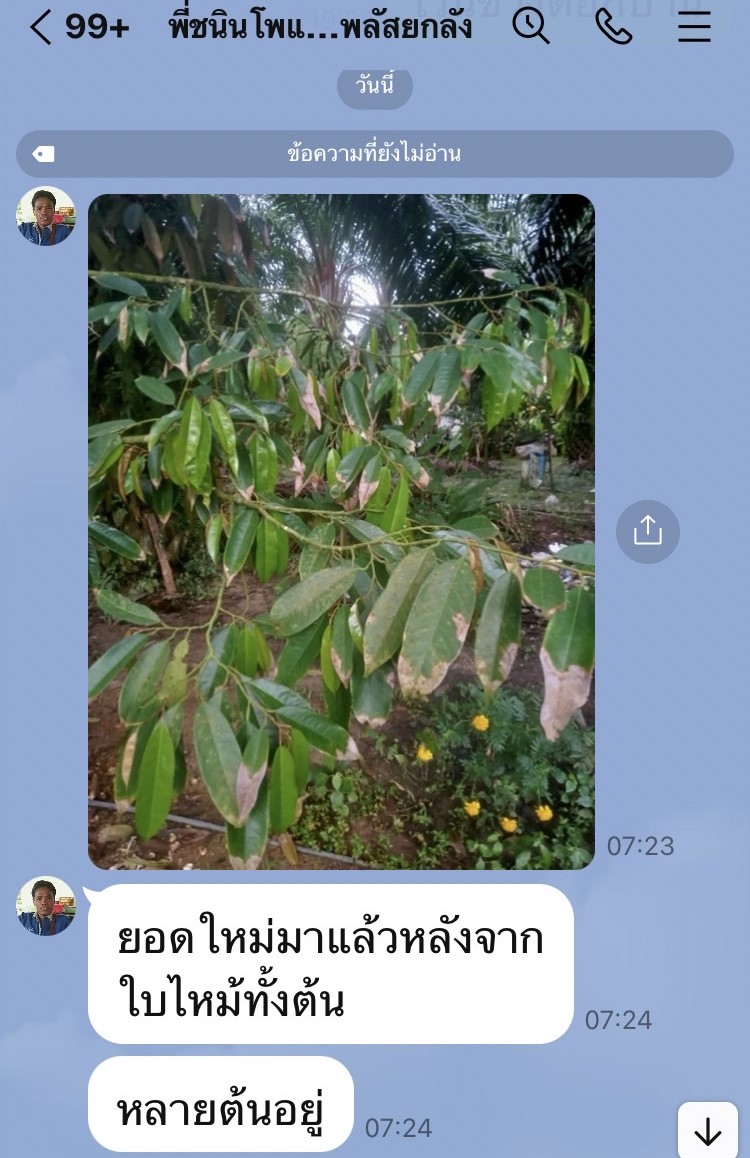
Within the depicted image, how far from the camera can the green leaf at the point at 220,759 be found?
0.64 m

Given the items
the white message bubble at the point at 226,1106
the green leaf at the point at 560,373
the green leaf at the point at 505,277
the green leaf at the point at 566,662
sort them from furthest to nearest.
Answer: the green leaf at the point at 505,277, the green leaf at the point at 560,373, the white message bubble at the point at 226,1106, the green leaf at the point at 566,662

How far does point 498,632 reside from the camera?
1.97ft

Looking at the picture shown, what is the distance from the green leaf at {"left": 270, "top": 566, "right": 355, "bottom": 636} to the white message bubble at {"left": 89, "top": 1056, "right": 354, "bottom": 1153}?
0.52m

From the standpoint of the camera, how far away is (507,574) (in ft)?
1.99

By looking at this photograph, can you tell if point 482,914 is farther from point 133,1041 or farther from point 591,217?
point 591,217

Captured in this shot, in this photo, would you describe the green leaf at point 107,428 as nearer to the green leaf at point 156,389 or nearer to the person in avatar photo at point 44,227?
the green leaf at point 156,389

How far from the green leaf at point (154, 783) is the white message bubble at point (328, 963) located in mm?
196

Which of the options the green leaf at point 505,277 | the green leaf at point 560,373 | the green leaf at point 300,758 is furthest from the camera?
the green leaf at point 505,277

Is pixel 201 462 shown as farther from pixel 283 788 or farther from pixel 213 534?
pixel 283 788

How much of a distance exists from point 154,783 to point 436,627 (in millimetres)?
306

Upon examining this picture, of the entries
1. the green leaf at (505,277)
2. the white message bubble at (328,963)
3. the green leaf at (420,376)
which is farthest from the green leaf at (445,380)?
the white message bubble at (328,963)

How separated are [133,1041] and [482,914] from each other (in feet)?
1.40

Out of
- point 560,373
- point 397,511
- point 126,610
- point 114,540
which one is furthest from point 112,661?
point 560,373

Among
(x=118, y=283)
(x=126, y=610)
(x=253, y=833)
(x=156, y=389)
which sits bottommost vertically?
(x=253, y=833)
